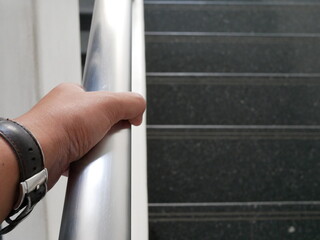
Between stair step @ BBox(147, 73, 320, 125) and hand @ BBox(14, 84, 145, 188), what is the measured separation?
1.12 meters

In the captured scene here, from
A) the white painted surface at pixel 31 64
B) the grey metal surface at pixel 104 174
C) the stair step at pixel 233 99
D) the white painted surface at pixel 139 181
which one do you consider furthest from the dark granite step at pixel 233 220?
the grey metal surface at pixel 104 174

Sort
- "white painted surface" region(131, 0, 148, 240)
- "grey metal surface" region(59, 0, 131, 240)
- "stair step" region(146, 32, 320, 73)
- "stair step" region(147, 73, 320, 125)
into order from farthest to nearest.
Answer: "stair step" region(146, 32, 320, 73) → "stair step" region(147, 73, 320, 125) → "white painted surface" region(131, 0, 148, 240) → "grey metal surface" region(59, 0, 131, 240)

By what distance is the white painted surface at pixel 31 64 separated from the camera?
82cm

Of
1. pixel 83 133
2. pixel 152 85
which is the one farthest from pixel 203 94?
pixel 83 133

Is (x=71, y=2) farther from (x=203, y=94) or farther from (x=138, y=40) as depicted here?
(x=203, y=94)

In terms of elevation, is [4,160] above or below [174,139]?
above

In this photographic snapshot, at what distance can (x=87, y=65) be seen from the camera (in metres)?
0.58

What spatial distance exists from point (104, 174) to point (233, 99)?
126cm

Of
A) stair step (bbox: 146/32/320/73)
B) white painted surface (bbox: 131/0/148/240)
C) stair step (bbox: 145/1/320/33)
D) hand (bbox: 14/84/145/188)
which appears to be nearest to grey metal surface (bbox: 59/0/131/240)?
hand (bbox: 14/84/145/188)

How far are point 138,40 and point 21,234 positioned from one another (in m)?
0.43

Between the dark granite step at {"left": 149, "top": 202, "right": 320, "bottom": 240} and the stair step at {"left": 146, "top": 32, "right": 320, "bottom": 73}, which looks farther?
the stair step at {"left": 146, "top": 32, "right": 320, "bottom": 73}

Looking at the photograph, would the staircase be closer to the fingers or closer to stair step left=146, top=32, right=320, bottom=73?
stair step left=146, top=32, right=320, bottom=73

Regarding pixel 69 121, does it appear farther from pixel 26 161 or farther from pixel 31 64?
pixel 31 64

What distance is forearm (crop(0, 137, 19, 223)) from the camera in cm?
42
